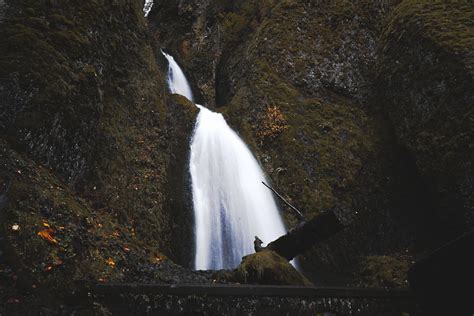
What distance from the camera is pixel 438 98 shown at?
421 inches

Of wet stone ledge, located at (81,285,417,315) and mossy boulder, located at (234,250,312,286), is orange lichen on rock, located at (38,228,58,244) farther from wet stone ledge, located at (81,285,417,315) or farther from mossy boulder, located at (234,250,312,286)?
mossy boulder, located at (234,250,312,286)

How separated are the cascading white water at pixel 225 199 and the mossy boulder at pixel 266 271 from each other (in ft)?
10.7

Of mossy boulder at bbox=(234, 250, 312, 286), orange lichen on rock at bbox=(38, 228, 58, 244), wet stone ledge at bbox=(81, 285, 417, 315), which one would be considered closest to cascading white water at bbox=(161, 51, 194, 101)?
mossy boulder at bbox=(234, 250, 312, 286)

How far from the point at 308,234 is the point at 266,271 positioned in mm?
1165

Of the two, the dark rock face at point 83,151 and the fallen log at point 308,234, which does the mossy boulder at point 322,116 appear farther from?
the fallen log at point 308,234

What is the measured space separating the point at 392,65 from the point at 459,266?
32.6 feet

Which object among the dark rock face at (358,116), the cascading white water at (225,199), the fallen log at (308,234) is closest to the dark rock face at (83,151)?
the cascading white water at (225,199)

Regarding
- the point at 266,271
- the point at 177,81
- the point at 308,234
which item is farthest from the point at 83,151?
the point at 177,81

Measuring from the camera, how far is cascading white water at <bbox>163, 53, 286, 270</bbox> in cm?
950

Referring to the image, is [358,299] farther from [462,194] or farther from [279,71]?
[279,71]

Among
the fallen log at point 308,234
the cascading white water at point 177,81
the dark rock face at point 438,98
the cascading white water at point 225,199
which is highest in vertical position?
the dark rock face at point 438,98

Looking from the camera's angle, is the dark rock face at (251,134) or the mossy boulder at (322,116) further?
the mossy boulder at (322,116)

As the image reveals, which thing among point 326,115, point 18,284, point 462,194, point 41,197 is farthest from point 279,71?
point 18,284

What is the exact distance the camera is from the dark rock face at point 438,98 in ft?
32.4
